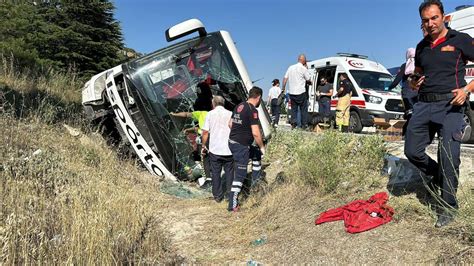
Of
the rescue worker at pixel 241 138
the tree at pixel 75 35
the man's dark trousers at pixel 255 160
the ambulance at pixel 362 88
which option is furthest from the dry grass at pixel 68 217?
the tree at pixel 75 35

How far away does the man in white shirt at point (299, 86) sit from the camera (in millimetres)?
9898

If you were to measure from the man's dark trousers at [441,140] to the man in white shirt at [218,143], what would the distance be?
2814mm

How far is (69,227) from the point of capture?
3.37m

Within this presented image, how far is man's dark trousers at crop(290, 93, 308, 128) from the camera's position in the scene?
1005cm

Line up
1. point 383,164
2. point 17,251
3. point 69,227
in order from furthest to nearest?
1. point 383,164
2. point 69,227
3. point 17,251

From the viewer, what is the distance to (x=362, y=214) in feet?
13.1

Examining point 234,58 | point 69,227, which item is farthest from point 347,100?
point 69,227

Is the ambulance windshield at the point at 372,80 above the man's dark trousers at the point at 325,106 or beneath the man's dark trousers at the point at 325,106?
above

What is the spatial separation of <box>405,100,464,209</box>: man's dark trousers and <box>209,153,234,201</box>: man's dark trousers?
282 centimetres

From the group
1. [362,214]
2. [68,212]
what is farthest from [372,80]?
[68,212]

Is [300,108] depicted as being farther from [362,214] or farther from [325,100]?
[362,214]

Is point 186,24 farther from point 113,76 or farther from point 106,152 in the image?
point 106,152

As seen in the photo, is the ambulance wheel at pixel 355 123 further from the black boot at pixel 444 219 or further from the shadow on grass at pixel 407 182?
the black boot at pixel 444 219

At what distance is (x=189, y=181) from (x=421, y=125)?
448 cm
